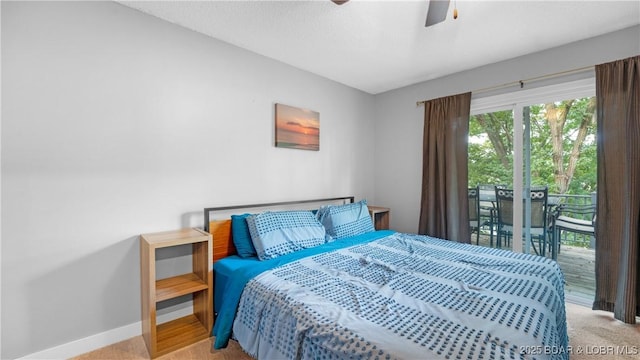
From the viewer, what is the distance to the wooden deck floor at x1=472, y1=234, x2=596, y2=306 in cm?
261

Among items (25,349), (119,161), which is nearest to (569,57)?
(119,161)

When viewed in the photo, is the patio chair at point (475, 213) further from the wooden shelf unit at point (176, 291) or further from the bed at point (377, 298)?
the wooden shelf unit at point (176, 291)

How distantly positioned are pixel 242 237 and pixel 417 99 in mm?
2823

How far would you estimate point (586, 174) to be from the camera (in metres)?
2.60

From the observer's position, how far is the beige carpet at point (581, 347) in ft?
6.19

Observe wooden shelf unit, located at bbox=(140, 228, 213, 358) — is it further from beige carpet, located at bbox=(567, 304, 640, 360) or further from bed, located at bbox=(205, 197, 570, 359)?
beige carpet, located at bbox=(567, 304, 640, 360)

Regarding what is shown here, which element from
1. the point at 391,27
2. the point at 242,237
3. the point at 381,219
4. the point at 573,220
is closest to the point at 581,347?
the point at 573,220

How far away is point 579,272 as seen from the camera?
8.94 feet

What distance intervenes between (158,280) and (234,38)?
2.16 m

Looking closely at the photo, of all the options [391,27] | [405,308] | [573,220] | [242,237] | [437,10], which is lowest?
[405,308]

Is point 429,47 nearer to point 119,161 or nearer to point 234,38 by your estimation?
point 234,38

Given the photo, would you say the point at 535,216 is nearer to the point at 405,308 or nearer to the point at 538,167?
the point at 538,167

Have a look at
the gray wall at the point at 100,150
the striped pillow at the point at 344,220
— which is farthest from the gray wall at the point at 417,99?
the gray wall at the point at 100,150

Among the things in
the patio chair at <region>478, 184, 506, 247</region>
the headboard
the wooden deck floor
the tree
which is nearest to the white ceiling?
the tree
